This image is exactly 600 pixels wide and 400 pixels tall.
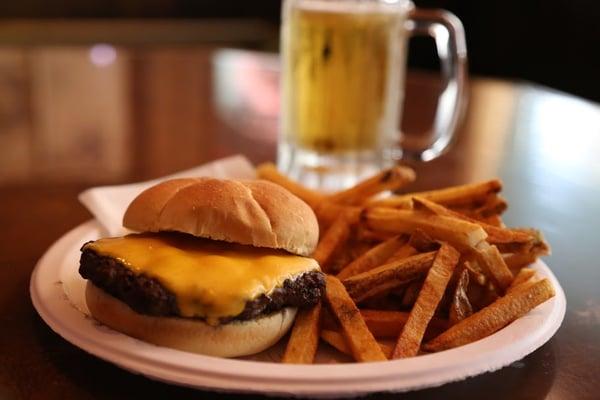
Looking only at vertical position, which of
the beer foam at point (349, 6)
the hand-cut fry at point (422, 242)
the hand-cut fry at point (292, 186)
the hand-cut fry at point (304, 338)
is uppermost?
the beer foam at point (349, 6)

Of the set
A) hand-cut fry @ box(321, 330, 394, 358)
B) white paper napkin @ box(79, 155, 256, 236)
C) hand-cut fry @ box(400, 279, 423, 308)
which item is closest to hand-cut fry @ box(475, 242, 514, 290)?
hand-cut fry @ box(400, 279, 423, 308)

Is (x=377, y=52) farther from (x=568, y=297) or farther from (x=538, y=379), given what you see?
(x=538, y=379)

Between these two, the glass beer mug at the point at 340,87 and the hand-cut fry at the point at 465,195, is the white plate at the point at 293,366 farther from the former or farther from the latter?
the glass beer mug at the point at 340,87

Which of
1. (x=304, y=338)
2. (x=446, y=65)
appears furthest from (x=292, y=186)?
(x=446, y=65)

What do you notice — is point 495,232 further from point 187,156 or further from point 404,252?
point 187,156

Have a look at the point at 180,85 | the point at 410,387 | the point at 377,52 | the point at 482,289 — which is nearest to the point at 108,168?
the point at 377,52

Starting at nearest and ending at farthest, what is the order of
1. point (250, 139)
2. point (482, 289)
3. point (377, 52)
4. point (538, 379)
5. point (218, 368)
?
point (218, 368), point (538, 379), point (482, 289), point (377, 52), point (250, 139)

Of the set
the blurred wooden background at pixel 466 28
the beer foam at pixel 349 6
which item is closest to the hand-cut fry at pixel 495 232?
the beer foam at pixel 349 6

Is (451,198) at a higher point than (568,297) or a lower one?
higher
